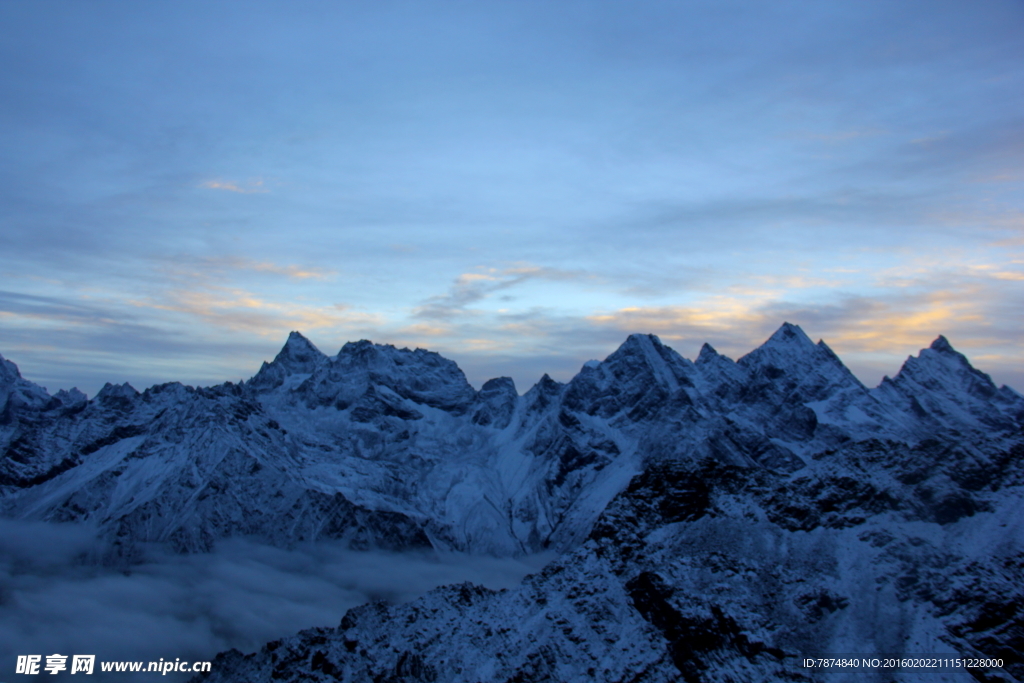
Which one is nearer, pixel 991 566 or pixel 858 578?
pixel 991 566

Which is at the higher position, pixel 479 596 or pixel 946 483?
pixel 946 483

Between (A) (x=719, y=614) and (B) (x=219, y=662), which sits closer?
(A) (x=719, y=614)

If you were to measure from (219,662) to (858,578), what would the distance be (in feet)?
392

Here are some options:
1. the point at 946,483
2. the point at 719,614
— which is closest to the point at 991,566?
the point at 946,483

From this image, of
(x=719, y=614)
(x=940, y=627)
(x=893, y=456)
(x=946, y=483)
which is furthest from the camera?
(x=893, y=456)

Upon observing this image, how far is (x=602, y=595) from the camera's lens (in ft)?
438

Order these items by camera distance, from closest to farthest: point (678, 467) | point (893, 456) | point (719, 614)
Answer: point (719, 614)
point (893, 456)
point (678, 467)

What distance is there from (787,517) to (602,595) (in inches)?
1399

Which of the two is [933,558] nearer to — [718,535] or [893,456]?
[893,456]

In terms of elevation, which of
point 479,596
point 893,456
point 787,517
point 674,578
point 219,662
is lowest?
point 219,662

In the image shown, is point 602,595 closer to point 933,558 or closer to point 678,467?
point 678,467

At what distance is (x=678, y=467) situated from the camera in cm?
15575

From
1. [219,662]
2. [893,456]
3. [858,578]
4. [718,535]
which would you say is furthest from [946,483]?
[219,662]

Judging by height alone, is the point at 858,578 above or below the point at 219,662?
above
